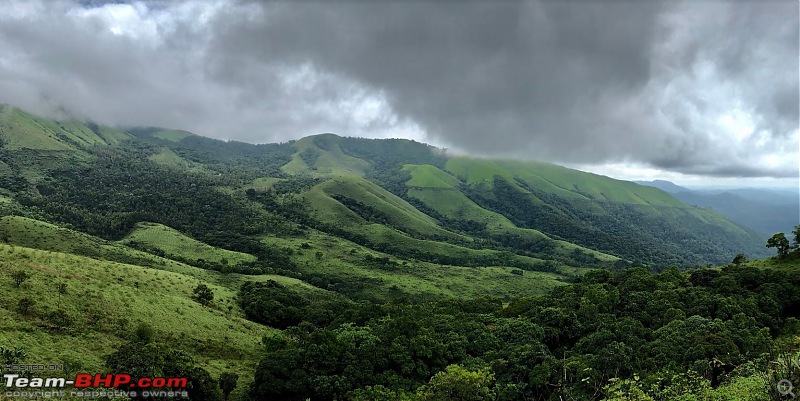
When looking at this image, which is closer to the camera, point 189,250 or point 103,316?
point 103,316

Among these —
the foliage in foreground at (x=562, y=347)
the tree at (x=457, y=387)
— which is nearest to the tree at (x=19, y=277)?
the foliage in foreground at (x=562, y=347)

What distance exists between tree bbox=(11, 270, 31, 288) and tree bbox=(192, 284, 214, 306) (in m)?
36.8

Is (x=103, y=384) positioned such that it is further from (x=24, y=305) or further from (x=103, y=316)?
(x=103, y=316)

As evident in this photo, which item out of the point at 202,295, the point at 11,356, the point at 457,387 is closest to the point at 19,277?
the point at 11,356

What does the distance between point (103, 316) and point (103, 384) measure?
2659cm

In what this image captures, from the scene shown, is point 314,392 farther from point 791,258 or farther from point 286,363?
point 791,258

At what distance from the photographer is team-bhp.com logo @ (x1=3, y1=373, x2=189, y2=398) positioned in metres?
38.4

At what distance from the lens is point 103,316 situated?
64688 mm

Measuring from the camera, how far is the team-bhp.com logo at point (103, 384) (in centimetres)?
3838

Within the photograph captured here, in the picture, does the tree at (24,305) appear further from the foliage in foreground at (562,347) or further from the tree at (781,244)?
the tree at (781,244)

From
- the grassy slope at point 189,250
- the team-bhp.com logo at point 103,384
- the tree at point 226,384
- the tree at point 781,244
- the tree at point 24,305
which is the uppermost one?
the tree at point 781,244

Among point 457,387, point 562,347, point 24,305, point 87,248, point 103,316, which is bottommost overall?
point 87,248

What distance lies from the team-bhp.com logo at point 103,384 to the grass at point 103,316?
4626 mm

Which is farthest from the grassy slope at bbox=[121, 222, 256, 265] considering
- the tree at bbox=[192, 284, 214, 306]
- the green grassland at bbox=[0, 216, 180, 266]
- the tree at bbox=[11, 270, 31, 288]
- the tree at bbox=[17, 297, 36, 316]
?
the tree at bbox=[17, 297, 36, 316]
